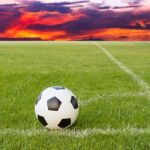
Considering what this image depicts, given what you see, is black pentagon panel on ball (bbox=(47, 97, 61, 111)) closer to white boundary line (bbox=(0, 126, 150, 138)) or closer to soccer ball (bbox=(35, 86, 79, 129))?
soccer ball (bbox=(35, 86, 79, 129))

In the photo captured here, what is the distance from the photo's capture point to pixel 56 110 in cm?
525

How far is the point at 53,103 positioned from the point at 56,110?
97mm

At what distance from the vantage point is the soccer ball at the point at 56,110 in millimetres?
5207

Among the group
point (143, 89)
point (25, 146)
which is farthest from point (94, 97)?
point (25, 146)

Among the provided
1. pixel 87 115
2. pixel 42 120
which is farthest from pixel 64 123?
pixel 87 115

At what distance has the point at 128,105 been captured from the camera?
7.01 meters

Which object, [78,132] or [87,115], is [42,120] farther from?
[87,115]

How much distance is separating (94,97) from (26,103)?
4.49 feet

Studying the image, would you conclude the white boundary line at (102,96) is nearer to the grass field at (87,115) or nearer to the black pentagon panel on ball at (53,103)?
the grass field at (87,115)

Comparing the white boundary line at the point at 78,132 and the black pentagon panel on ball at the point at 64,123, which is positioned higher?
the black pentagon panel on ball at the point at 64,123

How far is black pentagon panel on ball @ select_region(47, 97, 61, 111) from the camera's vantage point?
5.23 meters

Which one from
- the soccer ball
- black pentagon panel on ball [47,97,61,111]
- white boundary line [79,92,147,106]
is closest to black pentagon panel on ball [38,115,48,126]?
the soccer ball

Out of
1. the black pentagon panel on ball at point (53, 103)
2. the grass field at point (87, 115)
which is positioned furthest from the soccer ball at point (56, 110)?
the grass field at point (87, 115)

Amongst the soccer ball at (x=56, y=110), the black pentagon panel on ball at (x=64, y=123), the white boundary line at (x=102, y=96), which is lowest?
the white boundary line at (x=102, y=96)
